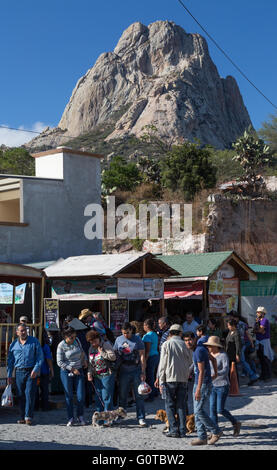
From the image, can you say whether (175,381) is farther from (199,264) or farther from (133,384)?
(199,264)

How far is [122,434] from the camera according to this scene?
949 cm


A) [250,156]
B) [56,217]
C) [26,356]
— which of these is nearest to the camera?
[26,356]

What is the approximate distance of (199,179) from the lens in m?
42.6

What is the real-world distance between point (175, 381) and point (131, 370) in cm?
132

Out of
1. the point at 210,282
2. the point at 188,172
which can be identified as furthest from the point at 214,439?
the point at 188,172

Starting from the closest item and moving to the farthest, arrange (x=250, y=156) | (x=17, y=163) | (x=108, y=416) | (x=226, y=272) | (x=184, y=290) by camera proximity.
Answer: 1. (x=108, y=416)
2. (x=184, y=290)
3. (x=226, y=272)
4. (x=250, y=156)
5. (x=17, y=163)

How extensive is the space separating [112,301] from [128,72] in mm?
148442

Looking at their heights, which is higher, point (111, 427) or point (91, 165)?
point (91, 165)

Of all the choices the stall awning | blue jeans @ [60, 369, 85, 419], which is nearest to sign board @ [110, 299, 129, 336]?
the stall awning

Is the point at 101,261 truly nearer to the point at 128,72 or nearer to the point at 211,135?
the point at 211,135

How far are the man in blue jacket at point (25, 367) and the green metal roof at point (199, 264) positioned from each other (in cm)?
721

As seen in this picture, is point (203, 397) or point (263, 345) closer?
point (203, 397)

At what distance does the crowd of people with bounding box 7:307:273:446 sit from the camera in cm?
911
